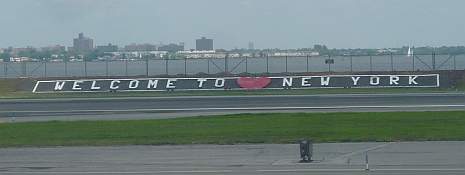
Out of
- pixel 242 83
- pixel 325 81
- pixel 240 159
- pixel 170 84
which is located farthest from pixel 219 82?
pixel 240 159

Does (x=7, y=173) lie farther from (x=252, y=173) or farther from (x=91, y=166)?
(x=252, y=173)

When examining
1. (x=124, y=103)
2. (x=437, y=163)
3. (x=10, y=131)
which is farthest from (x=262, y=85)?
(x=437, y=163)

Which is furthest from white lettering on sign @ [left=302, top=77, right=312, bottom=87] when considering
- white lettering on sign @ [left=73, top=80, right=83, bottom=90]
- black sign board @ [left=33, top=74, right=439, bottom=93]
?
white lettering on sign @ [left=73, top=80, right=83, bottom=90]

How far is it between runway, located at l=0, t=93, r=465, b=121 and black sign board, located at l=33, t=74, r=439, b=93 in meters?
10.00

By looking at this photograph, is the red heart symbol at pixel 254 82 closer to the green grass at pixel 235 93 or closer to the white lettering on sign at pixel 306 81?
the green grass at pixel 235 93

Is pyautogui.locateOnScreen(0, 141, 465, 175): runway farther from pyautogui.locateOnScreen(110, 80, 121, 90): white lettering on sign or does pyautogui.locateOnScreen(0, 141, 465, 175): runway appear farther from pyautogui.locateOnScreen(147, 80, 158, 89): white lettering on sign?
pyautogui.locateOnScreen(110, 80, 121, 90): white lettering on sign

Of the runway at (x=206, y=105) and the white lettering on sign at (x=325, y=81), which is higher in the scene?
the white lettering on sign at (x=325, y=81)

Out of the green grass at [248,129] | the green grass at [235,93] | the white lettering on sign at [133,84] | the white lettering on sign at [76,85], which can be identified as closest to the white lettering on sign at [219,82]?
the green grass at [235,93]

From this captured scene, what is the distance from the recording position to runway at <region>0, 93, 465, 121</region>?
172ft

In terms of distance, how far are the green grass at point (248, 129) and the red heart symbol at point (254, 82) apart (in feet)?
97.2

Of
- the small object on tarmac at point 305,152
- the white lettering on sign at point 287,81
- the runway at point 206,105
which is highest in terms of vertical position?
the white lettering on sign at point 287,81

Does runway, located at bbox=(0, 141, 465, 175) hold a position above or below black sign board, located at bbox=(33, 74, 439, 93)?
below

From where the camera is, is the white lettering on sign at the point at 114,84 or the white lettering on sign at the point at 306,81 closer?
the white lettering on sign at the point at 306,81

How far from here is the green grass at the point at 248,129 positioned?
3459cm
